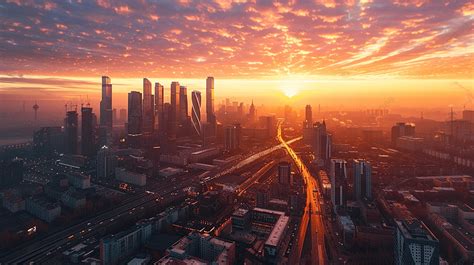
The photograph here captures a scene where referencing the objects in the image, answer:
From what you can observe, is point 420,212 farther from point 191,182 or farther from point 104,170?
point 104,170

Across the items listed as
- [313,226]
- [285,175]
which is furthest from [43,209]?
[285,175]

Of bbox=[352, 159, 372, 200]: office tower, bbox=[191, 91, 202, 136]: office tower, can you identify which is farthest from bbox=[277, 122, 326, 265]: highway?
bbox=[191, 91, 202, 136]: office tower

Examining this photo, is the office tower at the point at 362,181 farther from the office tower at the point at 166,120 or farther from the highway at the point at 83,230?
the office tower at the point at 166,120

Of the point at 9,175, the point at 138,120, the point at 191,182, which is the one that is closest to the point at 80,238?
the point at 191,182

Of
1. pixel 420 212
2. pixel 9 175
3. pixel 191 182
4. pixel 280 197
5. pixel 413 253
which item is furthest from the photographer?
pixel 191 182

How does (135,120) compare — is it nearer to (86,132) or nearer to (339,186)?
(86,132)
